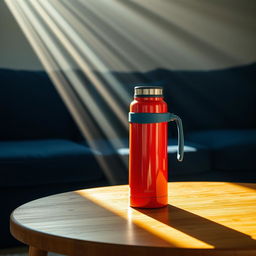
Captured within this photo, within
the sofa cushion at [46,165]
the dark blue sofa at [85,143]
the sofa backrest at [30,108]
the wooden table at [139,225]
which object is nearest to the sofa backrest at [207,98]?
the dark blue sofa at [85,143]

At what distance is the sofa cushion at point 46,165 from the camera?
189cm

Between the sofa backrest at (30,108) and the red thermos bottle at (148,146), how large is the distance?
1.49 metres

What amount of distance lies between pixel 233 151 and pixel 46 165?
2.90 ft

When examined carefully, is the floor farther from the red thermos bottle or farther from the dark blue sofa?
the red thermos bottle

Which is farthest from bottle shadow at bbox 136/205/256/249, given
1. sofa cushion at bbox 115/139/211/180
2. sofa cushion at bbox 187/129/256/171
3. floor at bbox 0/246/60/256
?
sofa cushion at bbox 187/129/256/171

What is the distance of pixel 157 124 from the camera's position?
100cm

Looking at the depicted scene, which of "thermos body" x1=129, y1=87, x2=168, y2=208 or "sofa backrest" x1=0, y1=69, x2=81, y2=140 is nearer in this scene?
"thermos body" x1=129, y1=87, x2=168, y2=208

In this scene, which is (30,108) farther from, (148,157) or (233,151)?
(148,157)

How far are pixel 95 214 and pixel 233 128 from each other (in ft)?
6.38

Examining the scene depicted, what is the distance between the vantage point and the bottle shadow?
2.54ft

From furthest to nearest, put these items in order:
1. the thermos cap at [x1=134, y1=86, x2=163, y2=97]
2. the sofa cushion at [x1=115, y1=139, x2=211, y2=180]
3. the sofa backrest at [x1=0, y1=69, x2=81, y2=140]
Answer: the sofa backrest at [x1=0, y1=69, x2=81, y2=140]
the sofa cushion at [x1=115, y1=139, x2=211, y2=180]
the thermos cap at [x1=134, y1=86, x2=163, y2=97]

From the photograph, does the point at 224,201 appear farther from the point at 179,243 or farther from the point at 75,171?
the point at 75,171

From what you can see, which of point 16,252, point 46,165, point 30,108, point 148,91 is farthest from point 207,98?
point 148,91

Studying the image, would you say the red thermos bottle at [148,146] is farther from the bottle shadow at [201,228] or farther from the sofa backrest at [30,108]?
the sofa backrest at [30,108]
